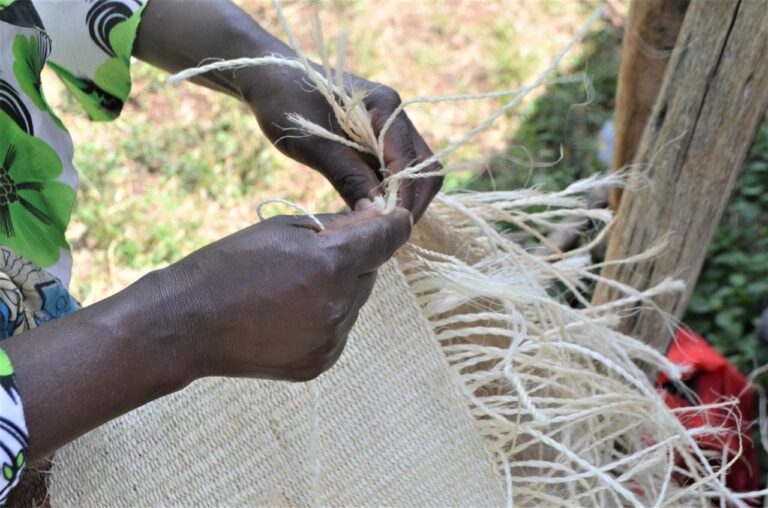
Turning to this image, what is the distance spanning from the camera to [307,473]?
3.07 ft

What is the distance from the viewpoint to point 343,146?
35.2 inches

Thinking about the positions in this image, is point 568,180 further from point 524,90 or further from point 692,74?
point 524,90

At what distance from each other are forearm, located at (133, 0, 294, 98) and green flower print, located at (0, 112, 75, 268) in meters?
0.19

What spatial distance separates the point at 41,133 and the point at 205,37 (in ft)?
0.74

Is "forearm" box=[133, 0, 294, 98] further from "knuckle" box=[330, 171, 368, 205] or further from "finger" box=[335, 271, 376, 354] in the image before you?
"finger" box=[335, 271, 376, 354]

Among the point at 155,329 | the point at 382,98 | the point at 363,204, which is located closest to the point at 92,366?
the point at 155,329

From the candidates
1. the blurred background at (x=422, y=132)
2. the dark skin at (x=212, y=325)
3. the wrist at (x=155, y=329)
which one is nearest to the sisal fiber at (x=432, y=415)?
the dark skin at (x=212, y=325)

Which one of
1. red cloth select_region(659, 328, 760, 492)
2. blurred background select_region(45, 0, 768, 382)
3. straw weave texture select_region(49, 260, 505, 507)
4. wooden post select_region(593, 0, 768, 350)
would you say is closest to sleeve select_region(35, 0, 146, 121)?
straw weave texture select_region(49, 260, 505, 507)

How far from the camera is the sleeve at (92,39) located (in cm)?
99

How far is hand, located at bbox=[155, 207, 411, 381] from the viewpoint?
700mm

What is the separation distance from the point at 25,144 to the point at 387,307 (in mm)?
460

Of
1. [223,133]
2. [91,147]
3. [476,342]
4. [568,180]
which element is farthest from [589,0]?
[476,342]

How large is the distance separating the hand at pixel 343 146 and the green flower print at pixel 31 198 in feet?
0.85

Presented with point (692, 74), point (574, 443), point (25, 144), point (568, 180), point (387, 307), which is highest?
point (692, 74)
